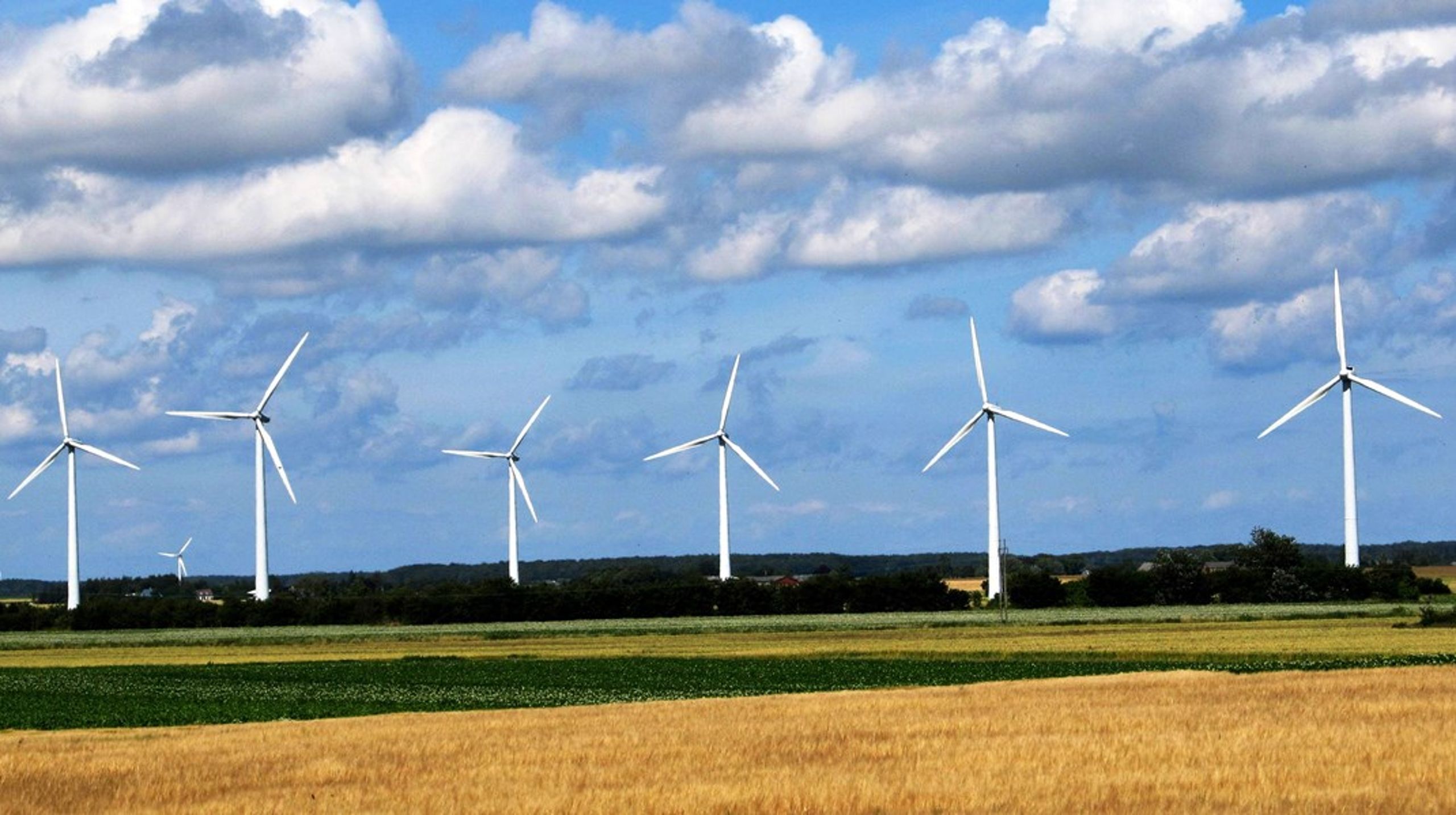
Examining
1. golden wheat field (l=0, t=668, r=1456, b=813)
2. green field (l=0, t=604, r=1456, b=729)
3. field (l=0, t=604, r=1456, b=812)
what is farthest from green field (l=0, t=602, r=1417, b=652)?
golden wheat field (l=0, t=668, r=1456, b=813)

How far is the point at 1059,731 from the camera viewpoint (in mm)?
39594

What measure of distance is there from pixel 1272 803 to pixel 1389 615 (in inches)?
3714

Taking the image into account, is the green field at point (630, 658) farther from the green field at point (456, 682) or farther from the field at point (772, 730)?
the field at point (772, 730)

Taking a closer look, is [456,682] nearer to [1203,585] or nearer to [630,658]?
[630,658]

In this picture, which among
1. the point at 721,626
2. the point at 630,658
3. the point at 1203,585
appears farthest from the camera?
the point at 1203,585

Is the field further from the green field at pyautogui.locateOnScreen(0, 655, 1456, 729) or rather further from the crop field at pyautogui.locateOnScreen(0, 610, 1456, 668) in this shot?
the crop field at pyautogui.locateOnScreen(0, 610, 1456, 668)

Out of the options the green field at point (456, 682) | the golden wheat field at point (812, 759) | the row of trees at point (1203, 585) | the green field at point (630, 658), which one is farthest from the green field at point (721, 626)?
the golden wheat field at point (812, 759)

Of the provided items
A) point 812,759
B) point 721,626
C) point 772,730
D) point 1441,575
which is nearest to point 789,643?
point 721,626

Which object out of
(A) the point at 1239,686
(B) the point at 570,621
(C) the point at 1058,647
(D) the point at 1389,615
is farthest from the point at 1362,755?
(B) the point at 570,621

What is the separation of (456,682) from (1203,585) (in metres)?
98.5

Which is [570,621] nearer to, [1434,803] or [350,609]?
[350,609]

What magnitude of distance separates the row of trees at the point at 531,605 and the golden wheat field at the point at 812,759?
342 ft

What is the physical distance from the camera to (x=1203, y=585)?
518ft

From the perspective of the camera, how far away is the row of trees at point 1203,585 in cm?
15100
